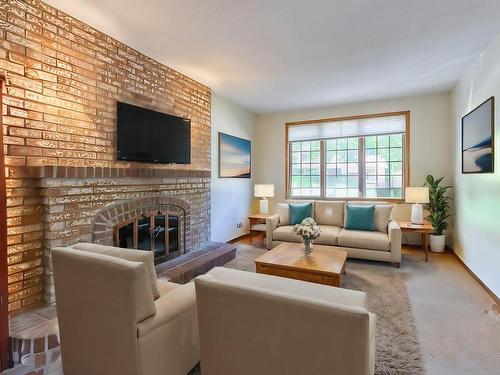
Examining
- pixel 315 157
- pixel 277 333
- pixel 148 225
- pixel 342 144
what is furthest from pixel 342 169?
pixel 277 333

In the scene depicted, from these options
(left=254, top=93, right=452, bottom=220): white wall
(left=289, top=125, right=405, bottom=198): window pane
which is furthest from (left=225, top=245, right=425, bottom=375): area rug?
(left=254, top=93, right=452, bottom=220): white wall

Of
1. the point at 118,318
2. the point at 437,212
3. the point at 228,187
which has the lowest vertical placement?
the point at 118,318

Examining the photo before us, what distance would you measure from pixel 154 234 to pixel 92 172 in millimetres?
1118

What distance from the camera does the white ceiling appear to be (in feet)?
7.54

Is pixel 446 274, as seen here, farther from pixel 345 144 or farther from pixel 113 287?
pixel 113 287

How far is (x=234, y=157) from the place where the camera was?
17.4 feet

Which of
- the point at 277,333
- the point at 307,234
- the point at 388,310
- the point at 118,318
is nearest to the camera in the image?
the point at 277,333

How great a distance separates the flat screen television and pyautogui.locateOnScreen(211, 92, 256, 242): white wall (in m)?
0.95

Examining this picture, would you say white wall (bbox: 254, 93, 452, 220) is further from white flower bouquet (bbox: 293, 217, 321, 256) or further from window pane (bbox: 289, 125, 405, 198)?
white flower bouquet (bbox: 293, 217, 321, 256)

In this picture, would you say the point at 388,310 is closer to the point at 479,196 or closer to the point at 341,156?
the point at 479,196

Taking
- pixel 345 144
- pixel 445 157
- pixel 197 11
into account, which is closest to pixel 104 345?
pixel 197 11

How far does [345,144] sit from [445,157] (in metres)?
1.70

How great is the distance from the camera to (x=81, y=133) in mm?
2549

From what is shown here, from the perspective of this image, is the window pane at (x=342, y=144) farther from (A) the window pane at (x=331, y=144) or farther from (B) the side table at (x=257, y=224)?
(B) the side table at (x=257, y=224)
